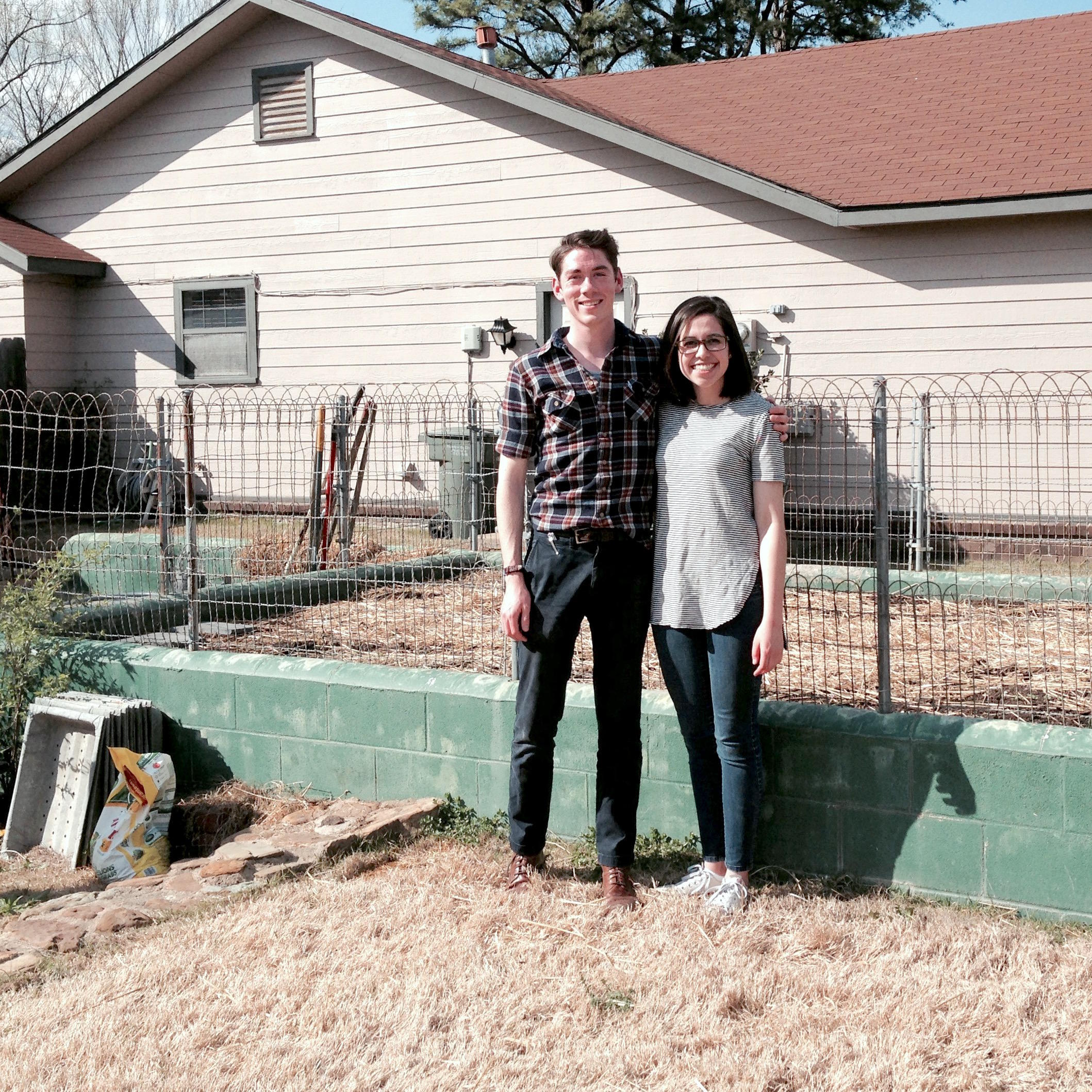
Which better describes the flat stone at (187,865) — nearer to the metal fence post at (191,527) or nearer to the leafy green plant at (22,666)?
the metal fence post at (191,527)

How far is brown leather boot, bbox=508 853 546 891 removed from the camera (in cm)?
399

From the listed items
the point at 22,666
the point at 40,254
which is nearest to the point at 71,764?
the point at 22,666

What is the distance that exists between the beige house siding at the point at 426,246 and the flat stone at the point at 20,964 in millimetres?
8436

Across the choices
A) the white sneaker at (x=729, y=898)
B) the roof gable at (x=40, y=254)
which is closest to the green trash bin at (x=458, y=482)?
the white sneaker at (x=729, y=898)

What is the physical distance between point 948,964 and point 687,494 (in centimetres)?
146

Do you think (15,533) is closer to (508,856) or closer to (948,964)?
(508,856)

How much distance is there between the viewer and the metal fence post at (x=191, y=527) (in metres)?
5.57

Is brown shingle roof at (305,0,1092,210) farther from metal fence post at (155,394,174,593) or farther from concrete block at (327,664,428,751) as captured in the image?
concrete block at (327,664,428,751)

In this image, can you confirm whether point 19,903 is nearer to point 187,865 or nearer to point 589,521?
point 187,865

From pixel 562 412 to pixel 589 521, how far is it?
33cm

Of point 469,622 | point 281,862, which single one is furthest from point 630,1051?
point 469,622

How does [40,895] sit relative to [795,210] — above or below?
below

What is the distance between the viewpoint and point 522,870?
4027 millimetres

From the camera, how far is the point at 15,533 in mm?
10828
